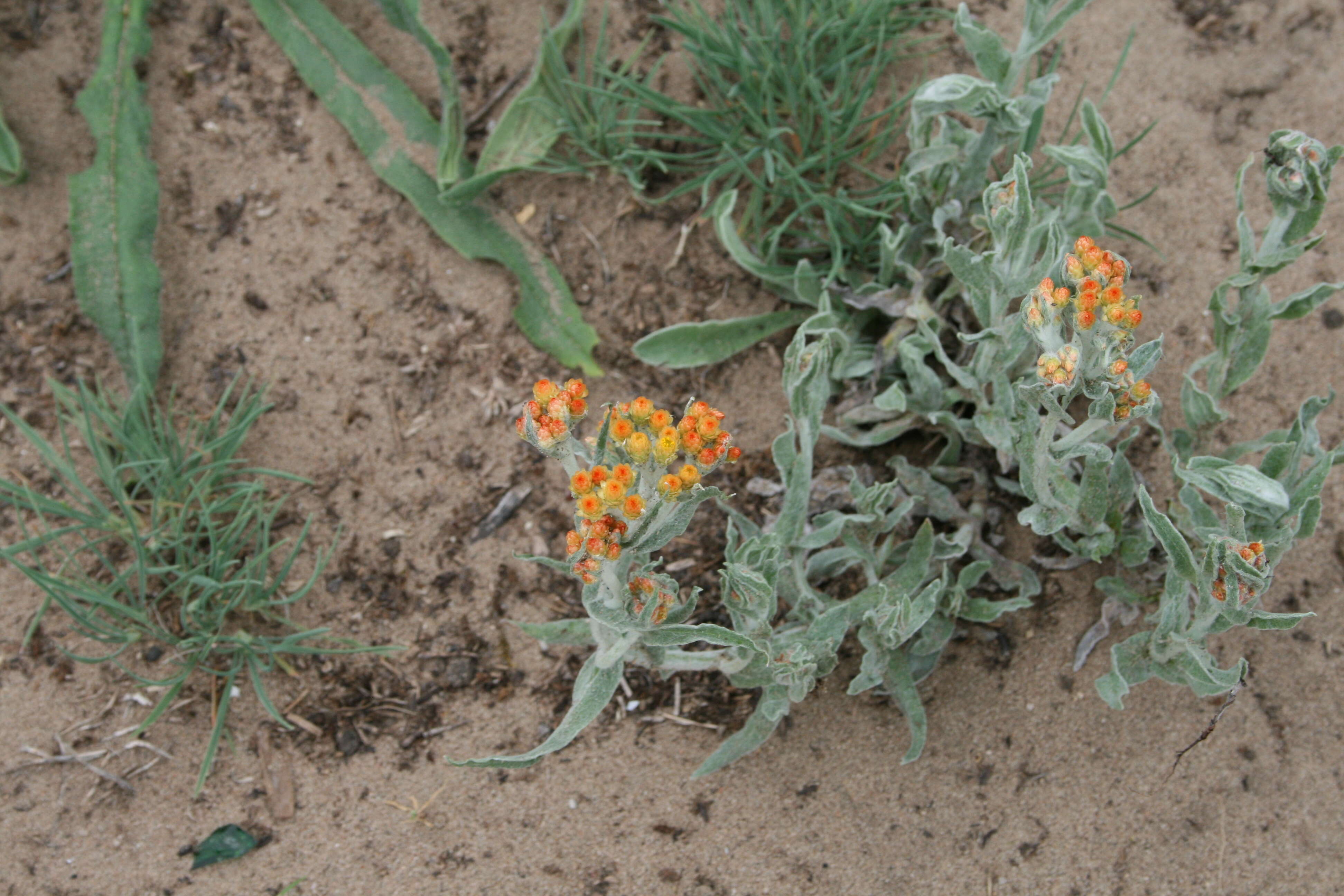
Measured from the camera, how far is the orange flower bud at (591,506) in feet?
5.66

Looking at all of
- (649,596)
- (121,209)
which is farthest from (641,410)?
(121,209)

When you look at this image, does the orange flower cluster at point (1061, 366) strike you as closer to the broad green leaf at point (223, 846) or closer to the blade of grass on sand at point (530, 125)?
the blade of grass on sand at point (530, 125)

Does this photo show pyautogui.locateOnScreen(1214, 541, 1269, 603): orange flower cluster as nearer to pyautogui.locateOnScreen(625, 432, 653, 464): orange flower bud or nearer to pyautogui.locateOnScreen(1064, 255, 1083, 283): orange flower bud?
pyautogui.locateOnScreen(1064, 255, 1083, 283): orange flower bud

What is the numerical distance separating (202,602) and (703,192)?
168 centimetres

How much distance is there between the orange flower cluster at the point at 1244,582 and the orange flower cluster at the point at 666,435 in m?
0.98

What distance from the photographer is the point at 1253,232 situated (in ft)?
9.27

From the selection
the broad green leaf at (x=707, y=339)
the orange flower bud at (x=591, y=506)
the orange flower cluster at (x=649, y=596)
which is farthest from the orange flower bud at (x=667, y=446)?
the broad green leaf at (x=707, y=339)

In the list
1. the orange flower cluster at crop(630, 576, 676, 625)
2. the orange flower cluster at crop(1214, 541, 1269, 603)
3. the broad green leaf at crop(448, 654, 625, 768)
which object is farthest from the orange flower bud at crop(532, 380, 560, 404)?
the orange flower cluster at crop(1214, 541, 1269, 603)

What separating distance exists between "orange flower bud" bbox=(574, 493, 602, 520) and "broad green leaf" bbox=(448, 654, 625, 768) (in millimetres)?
410

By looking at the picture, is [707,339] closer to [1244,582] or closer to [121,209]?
[1244,582]

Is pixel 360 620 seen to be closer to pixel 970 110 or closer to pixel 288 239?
pixel 288 239

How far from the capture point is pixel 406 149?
307 centimetres

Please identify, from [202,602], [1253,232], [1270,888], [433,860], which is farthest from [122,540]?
[1253,232]

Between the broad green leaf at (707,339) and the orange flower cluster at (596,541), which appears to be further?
the broad green leaf at (707,339)
